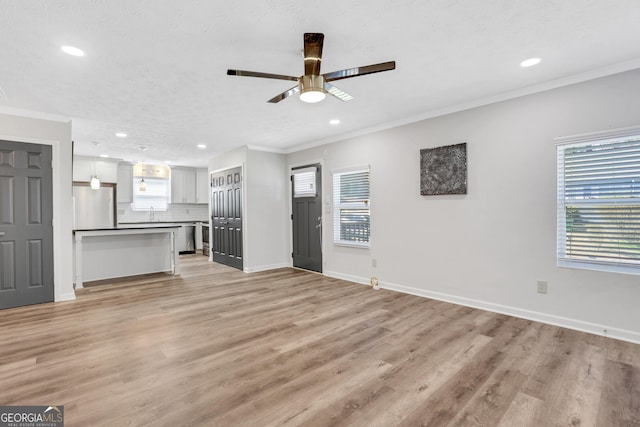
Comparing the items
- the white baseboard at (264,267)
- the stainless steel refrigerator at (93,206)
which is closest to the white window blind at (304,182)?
the white baseboard at (264,267)

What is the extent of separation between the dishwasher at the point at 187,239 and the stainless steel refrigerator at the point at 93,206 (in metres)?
1.74

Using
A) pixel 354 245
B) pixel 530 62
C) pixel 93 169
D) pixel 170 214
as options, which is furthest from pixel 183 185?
pixel 530 62

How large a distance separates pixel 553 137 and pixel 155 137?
584 centimetres

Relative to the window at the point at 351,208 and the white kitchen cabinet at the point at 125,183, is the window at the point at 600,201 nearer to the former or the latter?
the window at the point at 351,208

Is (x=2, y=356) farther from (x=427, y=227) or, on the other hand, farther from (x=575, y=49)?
(x=575, y=49)

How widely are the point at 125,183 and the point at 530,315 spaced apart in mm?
8953

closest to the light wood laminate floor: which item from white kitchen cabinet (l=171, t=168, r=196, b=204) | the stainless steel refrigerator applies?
the stainless steel refrigerator

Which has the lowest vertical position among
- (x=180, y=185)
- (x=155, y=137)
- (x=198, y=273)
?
(x=198, y=273)

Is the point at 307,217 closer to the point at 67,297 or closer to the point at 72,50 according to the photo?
the point at 67,297

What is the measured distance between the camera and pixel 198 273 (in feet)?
19.7

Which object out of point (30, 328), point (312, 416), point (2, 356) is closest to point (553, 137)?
point (312, 416)

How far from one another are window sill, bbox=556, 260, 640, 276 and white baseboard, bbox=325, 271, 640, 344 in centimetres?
53

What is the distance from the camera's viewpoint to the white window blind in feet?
19.5

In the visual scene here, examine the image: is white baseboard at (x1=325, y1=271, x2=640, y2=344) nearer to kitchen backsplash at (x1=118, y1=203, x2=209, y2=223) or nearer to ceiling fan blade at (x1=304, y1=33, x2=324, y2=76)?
ceiling fan blade at (x1=304, y1=33, x2=324, y2=76)
